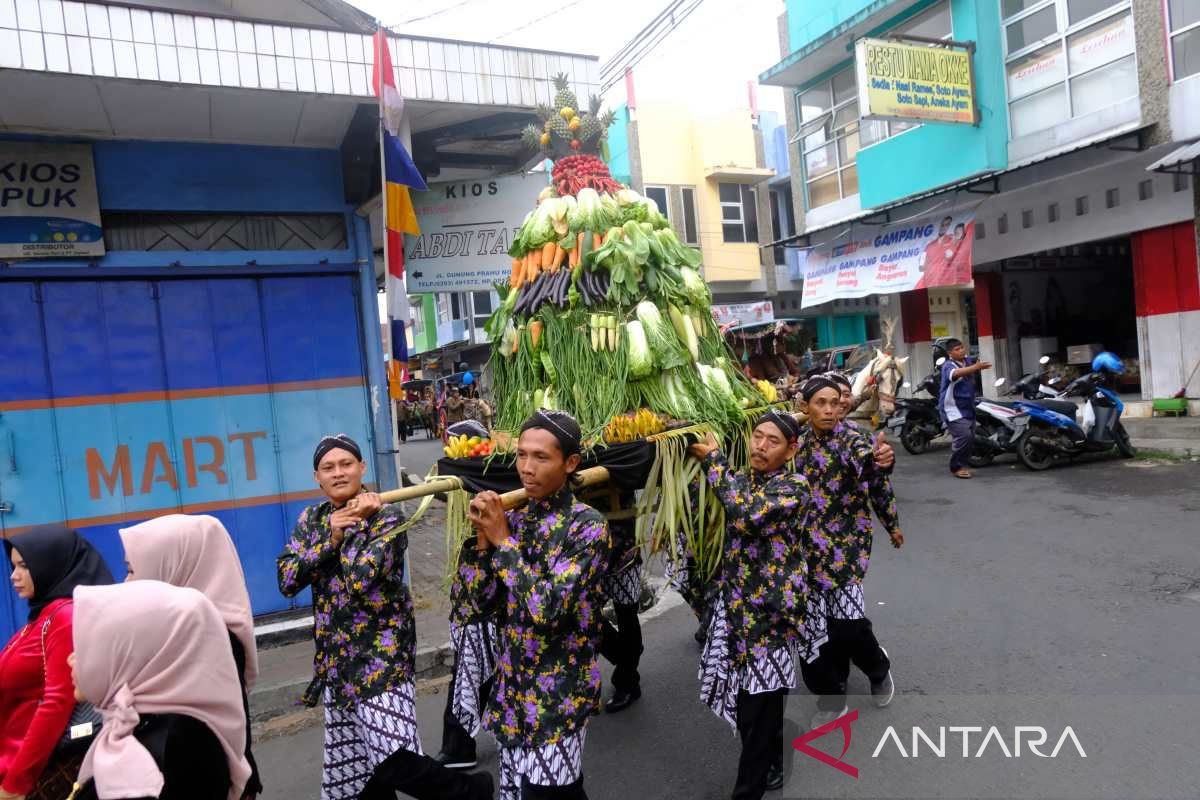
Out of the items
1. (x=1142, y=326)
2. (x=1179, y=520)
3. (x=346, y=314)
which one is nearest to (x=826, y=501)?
(x=346, y=314)

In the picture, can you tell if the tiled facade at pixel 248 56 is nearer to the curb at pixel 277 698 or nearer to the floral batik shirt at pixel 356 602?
the floral batik shirt at pixel 356 602

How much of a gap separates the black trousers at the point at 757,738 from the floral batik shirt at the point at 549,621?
704 millimetres

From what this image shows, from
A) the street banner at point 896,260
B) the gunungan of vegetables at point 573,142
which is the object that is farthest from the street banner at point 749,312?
the gunungan of vegetables at point 573,142

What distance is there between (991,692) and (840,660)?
2.38ft

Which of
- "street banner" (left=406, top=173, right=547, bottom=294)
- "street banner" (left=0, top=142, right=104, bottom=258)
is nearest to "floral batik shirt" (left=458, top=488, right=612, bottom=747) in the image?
"street banner" (left=0, top=142, right=104, bottom=258)

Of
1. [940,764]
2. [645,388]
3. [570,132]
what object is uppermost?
[570,132]

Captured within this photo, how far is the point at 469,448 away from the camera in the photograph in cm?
331

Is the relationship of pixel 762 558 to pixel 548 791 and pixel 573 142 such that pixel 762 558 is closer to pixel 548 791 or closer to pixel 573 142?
pixel 548 791

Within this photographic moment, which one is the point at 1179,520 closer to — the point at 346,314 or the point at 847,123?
the point at 346,314

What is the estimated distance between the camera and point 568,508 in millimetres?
2594

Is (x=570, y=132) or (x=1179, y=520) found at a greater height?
(x=570, y=132)

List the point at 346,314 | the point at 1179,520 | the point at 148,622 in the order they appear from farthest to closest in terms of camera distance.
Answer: the point at 1179,520, the point at 346,314, the point at 148,622

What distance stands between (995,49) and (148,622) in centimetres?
1359

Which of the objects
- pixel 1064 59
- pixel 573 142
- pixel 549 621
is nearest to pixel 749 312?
pixel 1064 59
